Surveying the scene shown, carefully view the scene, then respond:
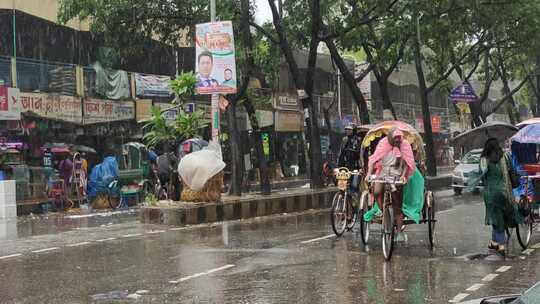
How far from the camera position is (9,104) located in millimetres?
21641

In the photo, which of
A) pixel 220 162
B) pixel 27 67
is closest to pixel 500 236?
pixel 220 162

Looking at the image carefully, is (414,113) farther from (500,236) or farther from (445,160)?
(500,236)

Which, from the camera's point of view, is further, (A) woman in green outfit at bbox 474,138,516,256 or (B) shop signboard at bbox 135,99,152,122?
(B) shop signboard at bbox 135,99,152,122

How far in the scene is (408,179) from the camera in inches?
416

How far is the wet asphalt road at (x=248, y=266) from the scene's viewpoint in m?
7.85

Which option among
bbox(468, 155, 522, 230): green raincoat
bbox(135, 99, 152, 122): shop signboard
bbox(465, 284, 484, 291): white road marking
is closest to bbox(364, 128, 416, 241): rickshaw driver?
bbox(468, 155, 522, 230): green raincoat

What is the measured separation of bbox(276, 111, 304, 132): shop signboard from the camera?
119 ft

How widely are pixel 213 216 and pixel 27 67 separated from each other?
1054 cm

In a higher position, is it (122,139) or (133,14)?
(133,14)

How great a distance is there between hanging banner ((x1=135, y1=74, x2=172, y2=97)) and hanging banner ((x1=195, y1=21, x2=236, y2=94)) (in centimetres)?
1097

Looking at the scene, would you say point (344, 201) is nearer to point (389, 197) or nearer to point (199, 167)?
point (389, 197)

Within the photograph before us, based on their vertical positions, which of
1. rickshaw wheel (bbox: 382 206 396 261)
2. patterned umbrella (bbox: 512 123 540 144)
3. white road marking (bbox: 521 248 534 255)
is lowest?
white road marking (bbox: 521 248 534 255)

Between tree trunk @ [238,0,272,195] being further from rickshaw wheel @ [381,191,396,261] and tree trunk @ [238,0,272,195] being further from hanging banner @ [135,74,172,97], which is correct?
rickshaw wheel @ [381,191,396,261]

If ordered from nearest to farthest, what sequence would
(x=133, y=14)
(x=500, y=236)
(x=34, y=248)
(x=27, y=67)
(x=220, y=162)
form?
(x=500, y=236) → (x=34, y=248) → (x=220, y=162) → (x=133, y=14) → (x=27, y=67)
